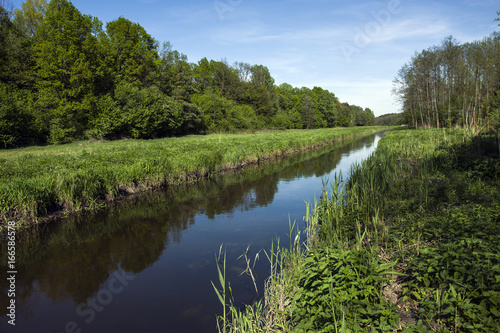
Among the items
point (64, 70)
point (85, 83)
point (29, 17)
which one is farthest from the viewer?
point (29, 17)

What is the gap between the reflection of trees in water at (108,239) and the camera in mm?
5649

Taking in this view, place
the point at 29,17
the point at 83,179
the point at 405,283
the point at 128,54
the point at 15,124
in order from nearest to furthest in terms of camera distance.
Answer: the point at 405,283 → the point at 83,179 → the point at 15,124 → the point at 29,17 → the point at 128,54

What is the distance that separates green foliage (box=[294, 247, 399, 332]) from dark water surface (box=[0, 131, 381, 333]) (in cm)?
178

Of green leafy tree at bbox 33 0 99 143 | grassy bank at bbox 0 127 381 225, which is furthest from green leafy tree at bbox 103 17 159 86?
grassy bank at bbox 0 127 381 225

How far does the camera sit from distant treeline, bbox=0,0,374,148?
1125 inches

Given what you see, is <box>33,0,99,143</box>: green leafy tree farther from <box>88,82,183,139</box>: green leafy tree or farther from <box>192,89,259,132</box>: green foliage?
<box>192,89,259,132</box>: green foliage

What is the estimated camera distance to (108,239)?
25.7ft

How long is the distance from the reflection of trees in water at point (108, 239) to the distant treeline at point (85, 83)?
762 inches

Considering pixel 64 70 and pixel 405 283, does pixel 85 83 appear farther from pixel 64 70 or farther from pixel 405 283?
pixel 405 283

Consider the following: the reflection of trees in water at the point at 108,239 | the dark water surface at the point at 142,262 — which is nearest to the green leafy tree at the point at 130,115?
the reflection of trees in water at the point at 108,239

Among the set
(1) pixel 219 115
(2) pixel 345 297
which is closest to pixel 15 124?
(2) pixel 345 297

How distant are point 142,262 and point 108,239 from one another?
189 centimetres

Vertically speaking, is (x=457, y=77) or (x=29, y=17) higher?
(x=29, y=17)

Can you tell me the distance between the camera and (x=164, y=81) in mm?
48219
